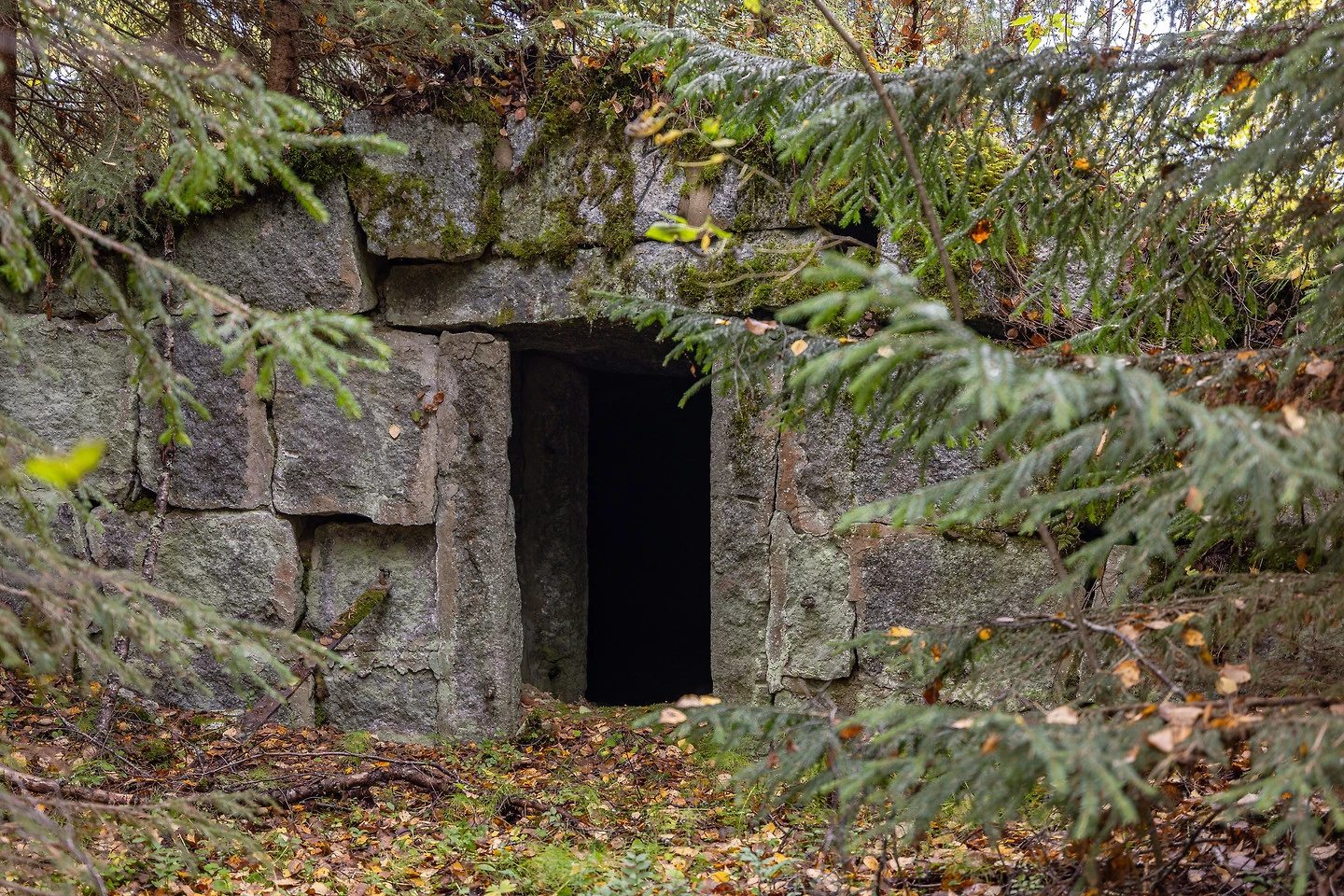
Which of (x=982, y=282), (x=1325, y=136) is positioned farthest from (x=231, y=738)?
(x=1325, y=136)

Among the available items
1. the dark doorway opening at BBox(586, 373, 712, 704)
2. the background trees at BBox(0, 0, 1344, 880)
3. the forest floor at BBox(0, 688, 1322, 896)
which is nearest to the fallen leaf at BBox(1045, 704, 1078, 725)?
the background trees at BBox(0, 0, 1344, 880)

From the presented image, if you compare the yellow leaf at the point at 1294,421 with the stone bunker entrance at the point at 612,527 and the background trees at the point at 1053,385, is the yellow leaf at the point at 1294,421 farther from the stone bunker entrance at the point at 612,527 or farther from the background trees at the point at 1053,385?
the stone bunker entrance at the point at 612,527

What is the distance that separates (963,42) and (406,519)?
15.1 ft

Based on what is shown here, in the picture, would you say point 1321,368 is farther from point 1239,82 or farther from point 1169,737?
point 1169,737

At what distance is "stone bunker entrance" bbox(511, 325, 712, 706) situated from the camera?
5148 mm

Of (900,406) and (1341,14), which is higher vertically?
(1341,14)

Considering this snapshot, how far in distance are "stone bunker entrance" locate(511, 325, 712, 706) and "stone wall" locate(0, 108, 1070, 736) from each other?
25.7 inches

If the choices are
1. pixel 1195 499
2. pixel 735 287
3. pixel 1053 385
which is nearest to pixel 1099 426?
pixel 1195 499

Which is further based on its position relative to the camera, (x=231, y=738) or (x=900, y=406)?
(x=231, y=738)

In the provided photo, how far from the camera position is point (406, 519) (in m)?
4.35

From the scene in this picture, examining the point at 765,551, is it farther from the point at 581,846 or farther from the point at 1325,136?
the point at 1325,136

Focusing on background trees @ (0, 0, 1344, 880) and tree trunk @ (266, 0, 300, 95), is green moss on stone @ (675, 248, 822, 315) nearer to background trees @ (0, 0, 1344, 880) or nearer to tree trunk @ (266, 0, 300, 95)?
background trees @ (0, 0, 1344, 880)

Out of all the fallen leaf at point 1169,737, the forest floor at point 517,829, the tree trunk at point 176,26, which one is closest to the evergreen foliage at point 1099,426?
the fallen leaf at point 1169,737

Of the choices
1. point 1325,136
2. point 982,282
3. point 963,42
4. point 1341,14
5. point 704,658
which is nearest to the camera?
point 1341,14
